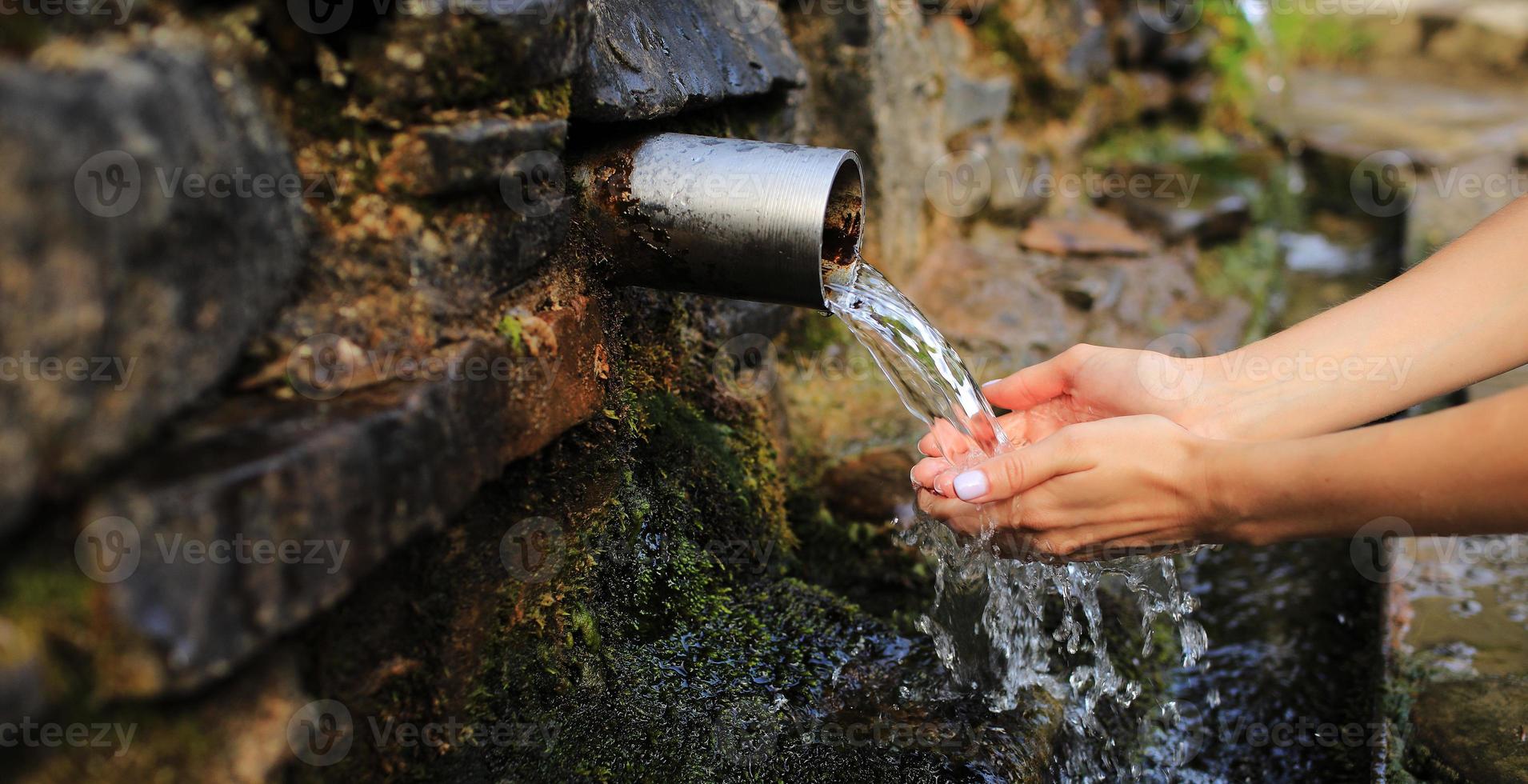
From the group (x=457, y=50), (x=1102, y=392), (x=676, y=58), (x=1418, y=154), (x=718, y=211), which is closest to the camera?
(x=457, y=50)

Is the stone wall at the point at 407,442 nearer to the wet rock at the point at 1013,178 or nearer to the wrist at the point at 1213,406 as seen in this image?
the wrist at the point at 1213,406

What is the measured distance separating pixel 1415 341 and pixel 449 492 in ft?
6.03

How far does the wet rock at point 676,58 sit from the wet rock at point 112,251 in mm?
707

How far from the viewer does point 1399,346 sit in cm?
205

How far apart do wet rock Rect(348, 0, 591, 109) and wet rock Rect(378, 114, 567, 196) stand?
1.8 inches

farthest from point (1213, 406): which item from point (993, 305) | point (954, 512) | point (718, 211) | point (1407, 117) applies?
point (1407, 117)

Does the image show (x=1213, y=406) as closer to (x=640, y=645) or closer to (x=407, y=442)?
(x=640, y=645)

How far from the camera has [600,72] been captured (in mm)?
1829

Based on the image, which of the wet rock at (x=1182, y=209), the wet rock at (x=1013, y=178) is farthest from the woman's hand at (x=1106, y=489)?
the wet rock at (x=1182, y=209)

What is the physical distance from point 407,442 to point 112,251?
0.41 metres

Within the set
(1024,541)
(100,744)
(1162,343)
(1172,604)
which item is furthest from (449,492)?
(1162,343)

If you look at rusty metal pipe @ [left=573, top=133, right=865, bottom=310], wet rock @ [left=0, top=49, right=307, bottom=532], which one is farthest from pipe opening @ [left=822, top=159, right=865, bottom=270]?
wet rock @ [left=0, top=49, right=307, bottom=532]

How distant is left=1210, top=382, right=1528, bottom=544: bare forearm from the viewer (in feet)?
4.79

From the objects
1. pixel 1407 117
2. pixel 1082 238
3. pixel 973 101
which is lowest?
pixel 1082 238
